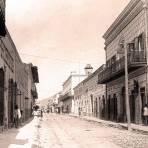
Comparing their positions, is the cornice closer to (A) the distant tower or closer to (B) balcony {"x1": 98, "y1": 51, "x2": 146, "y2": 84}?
(B) balcony {"x1": 98, "y1": 51, "x2": 146, "y2": 84}

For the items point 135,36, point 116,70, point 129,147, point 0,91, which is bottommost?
point 129,147

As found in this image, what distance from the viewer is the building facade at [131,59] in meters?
28.6

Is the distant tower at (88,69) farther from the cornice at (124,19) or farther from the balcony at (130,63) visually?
the balcony at (130,63)

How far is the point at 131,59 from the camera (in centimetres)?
2889

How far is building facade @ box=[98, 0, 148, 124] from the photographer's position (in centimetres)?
2858

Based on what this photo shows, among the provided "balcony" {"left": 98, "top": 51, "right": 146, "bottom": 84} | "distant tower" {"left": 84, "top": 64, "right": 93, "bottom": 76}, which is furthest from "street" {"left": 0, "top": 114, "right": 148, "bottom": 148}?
"distant tower" {"left": 84, "top": 64, "right": 93, "bottom": 76}

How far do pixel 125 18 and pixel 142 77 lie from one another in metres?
6.19

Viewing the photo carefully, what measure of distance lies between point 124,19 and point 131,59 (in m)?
5.97

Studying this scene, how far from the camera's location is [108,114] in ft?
143

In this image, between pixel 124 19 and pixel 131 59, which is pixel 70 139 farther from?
pixel 124 19

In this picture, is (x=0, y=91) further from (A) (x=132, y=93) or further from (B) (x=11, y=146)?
(A) (x=132, y=93)

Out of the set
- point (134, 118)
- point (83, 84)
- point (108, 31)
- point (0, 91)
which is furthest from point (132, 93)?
point (83, 84)

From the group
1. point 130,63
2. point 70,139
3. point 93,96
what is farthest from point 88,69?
point 70,139

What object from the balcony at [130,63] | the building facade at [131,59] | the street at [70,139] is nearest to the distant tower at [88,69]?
the building facade at [131,59]
